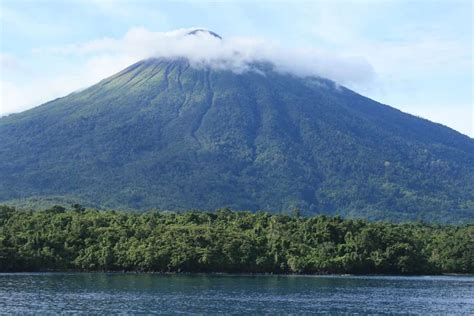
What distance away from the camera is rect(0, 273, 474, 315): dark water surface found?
45.7m

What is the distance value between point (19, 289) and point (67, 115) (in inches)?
5054

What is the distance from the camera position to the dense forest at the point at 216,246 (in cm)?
7469

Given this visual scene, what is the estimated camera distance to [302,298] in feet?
171

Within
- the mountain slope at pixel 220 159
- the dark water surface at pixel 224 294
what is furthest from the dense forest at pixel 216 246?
the mountain slope at pixel 220 159

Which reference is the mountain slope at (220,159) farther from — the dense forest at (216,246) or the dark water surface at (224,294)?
the dark water surface at (224,294)

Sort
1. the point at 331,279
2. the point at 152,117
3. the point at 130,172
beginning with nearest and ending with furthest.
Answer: the point at 331,279 → the point at 130,172 → the point at 152,117

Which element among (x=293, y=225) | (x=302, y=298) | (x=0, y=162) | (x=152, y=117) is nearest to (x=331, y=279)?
(x=293, y=225)

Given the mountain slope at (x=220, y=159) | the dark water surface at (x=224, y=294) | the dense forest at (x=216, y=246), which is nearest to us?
the dark water surface at (x=224, y=294)

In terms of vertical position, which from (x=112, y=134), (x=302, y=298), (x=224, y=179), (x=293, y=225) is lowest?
(x=302, y=298)

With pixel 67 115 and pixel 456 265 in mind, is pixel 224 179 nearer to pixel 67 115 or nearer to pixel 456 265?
pixel 67 115

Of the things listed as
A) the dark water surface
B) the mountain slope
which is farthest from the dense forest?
the mountain slope

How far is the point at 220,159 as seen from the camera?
16500 cm

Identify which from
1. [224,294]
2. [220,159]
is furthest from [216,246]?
[220,159]

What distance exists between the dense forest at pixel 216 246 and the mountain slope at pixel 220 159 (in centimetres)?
4998
